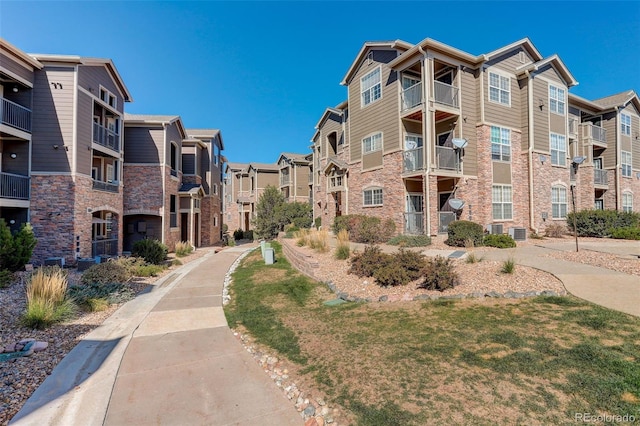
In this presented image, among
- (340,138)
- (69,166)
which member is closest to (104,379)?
(69,166)

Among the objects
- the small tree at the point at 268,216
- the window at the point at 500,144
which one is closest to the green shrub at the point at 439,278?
the window at the point at 500,144

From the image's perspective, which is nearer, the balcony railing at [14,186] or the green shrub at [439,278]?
→ the green shrub at [439,278]

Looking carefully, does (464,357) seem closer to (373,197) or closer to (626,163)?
(373,197)

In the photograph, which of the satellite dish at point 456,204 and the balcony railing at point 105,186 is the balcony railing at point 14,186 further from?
the satellite dish at point 456,204

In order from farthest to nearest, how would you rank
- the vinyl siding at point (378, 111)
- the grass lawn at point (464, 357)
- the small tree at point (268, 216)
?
the small tree at point (268, 216), the vinyl siding at point (378, 111), the grass lawn at point (464, 357)

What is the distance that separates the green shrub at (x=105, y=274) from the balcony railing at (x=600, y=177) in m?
32.6

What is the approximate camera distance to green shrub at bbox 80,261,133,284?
10.0 meters

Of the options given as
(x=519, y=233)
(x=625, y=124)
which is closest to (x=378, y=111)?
(x=519, y=233)

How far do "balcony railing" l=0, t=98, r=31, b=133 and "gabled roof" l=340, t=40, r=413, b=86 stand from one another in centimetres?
1765

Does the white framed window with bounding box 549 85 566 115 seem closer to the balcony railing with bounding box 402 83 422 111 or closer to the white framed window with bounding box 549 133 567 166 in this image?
the white framed window with bounding box 549 133 567 166

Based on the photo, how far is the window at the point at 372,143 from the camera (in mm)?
18812

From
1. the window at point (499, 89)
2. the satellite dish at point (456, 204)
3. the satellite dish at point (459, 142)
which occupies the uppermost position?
the window at point (499, 89)

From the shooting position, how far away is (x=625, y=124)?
83.0 feet

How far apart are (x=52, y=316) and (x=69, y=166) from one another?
10.0 meters
